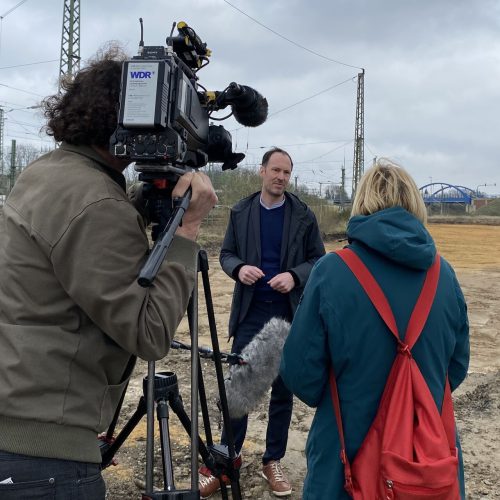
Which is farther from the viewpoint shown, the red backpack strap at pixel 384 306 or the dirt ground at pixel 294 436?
the dirt ground at pixel 294 436

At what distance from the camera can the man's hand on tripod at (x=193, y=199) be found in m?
1.52

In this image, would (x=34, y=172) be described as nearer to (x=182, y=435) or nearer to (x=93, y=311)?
(x=93, y=311)

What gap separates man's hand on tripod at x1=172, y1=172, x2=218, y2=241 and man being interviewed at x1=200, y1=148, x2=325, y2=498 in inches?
63.9

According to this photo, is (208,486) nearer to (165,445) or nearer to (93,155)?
(165,445)

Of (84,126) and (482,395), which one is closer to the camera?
(84,126)

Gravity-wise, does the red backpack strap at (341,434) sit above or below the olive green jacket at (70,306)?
below

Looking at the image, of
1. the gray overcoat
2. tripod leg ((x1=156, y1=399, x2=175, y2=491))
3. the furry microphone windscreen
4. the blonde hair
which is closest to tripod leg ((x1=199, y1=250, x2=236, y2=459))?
tripod leg ((x1=156, y1=399, x2=175, y2=491))

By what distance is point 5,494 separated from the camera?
50.0 inches

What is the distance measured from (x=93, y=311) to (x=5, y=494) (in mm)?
467

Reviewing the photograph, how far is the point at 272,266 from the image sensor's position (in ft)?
10.9

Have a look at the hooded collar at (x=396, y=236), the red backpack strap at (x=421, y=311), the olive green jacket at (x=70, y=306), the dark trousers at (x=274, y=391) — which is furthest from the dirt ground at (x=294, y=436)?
the olive green jacket at (x=70, y=306)

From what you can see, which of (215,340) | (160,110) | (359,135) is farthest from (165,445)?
(359,135)

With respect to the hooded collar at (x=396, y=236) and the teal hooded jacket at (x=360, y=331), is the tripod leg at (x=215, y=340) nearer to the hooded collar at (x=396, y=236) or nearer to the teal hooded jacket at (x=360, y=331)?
the teal hooded jacket at (x=360, y=331)

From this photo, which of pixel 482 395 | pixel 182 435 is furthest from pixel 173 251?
pixel 482 395
